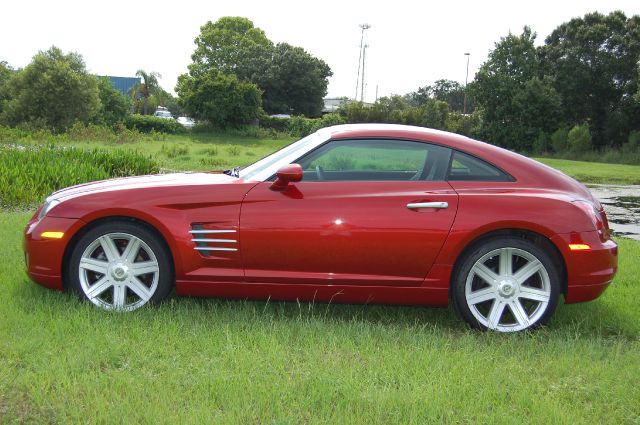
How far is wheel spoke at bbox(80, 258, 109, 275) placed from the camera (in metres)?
4.71

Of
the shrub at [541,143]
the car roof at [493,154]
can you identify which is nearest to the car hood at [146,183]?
the car roof at [493,154]

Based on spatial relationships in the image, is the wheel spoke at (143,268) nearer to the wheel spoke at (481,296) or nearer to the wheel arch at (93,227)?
the wheel arch at (93,227)

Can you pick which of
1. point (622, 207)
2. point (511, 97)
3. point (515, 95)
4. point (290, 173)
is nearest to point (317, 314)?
point (290, 173)

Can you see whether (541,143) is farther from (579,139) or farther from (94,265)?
(94,265)

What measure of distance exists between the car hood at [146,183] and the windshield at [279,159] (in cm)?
15

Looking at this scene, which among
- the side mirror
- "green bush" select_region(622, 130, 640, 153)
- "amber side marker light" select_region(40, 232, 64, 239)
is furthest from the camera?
"green bush" select_region(622, 130, 640, 153)

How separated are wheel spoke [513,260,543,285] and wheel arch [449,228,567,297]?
0.14 meters

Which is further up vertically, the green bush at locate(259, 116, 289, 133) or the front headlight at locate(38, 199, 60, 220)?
the green bush at locate(259, 116, 289, 133)

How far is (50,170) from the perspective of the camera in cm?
1050

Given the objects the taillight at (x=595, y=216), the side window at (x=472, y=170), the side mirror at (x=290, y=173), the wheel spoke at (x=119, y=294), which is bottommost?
the wheel spoke at (x=119, y=294)

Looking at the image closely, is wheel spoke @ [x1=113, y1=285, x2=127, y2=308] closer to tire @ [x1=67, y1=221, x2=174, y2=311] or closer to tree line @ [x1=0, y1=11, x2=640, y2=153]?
tire @ [x1=67, y1=221, x2=174, y2=311]

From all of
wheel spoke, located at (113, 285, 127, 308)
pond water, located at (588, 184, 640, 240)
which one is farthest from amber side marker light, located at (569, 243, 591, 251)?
pond water, located at (588, 184, 640, 240)

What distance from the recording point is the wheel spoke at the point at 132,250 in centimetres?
471

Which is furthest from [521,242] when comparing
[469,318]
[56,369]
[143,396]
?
[56,369]
